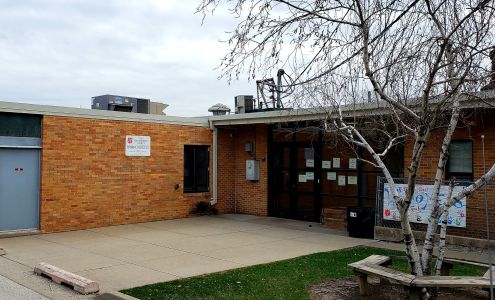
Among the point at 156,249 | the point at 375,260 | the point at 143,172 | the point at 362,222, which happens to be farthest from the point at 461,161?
the point at 143,172

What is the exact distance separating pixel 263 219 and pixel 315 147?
9.53ft

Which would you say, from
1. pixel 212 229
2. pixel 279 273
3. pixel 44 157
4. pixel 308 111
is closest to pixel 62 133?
pixel 44 157

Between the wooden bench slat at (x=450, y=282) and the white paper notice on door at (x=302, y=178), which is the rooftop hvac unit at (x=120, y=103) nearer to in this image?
the white paper notice on door at (x=302, y=178)

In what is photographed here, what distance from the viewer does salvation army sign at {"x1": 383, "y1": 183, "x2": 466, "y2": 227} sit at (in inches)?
441

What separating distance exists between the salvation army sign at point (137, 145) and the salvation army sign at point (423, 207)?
7268mm

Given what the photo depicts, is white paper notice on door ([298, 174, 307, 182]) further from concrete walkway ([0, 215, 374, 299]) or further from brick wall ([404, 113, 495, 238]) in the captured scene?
brick wall ([404, 113, 495, 238])

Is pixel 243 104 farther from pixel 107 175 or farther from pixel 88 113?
pixel 88 113

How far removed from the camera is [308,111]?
41.6ft

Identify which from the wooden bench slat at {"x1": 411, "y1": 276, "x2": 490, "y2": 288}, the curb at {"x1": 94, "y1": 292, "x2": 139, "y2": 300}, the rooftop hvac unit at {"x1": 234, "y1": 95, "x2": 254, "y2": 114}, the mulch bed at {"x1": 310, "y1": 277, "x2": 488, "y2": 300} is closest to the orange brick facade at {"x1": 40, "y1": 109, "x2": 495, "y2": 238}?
the rooftop hvac unit at {"x1": 234, "y1": 95, "x2": 254, "y2": 114}

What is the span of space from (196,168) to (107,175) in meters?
3.54

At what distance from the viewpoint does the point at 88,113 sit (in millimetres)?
13883

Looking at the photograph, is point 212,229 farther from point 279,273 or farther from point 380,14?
point 380,14

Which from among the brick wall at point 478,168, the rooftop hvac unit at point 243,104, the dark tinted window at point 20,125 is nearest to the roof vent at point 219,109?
the rooftop hvac unit at point 243,104

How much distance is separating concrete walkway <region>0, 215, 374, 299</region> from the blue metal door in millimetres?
615
